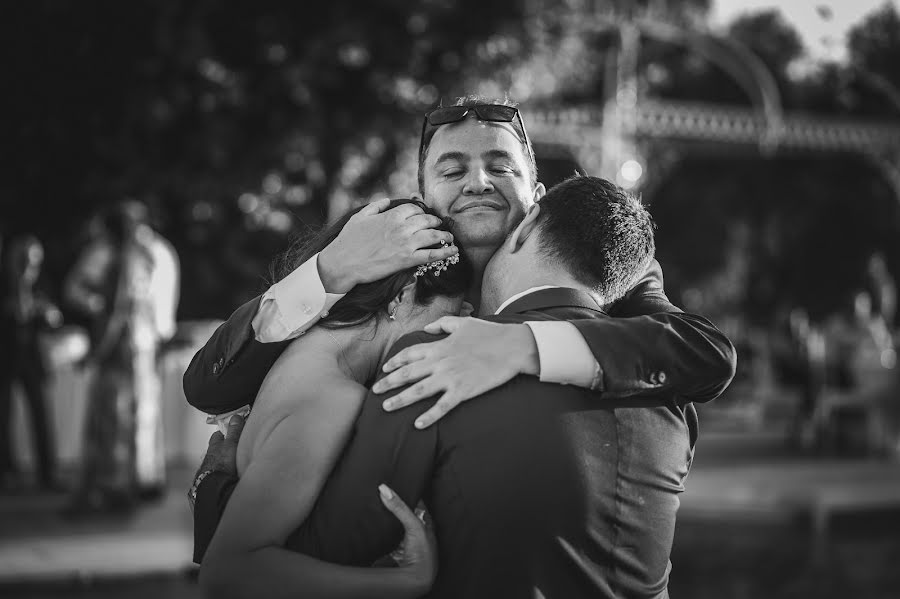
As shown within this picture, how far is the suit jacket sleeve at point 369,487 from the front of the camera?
1.83 metres

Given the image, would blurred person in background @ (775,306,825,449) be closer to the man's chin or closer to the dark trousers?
the dark trousers

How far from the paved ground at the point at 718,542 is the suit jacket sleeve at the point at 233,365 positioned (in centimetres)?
388

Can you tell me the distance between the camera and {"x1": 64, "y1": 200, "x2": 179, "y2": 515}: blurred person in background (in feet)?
24.0

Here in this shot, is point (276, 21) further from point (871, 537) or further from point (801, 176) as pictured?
point (801, 176)

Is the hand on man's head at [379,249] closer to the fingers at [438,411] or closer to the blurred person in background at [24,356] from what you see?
the fingers at [438,411]

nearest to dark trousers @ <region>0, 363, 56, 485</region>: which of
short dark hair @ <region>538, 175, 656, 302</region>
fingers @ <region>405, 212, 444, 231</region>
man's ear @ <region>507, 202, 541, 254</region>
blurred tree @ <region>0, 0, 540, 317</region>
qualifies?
blurred tree @ <region>0, 0, 540, 317</region>

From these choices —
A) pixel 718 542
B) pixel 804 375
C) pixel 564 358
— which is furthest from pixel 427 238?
pixel 804 375

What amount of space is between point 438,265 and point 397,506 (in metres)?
0.68

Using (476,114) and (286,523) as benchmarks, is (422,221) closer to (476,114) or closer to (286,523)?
(476,114)

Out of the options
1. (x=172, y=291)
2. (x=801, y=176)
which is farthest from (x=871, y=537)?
(x=801, y=176)

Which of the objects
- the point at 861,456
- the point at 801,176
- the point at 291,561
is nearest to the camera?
the point at 291,561

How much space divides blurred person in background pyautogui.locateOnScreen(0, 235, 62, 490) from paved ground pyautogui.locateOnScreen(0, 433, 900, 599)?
1.76ft

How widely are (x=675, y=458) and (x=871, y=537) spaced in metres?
6.86

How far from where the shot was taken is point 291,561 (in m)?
1.84
